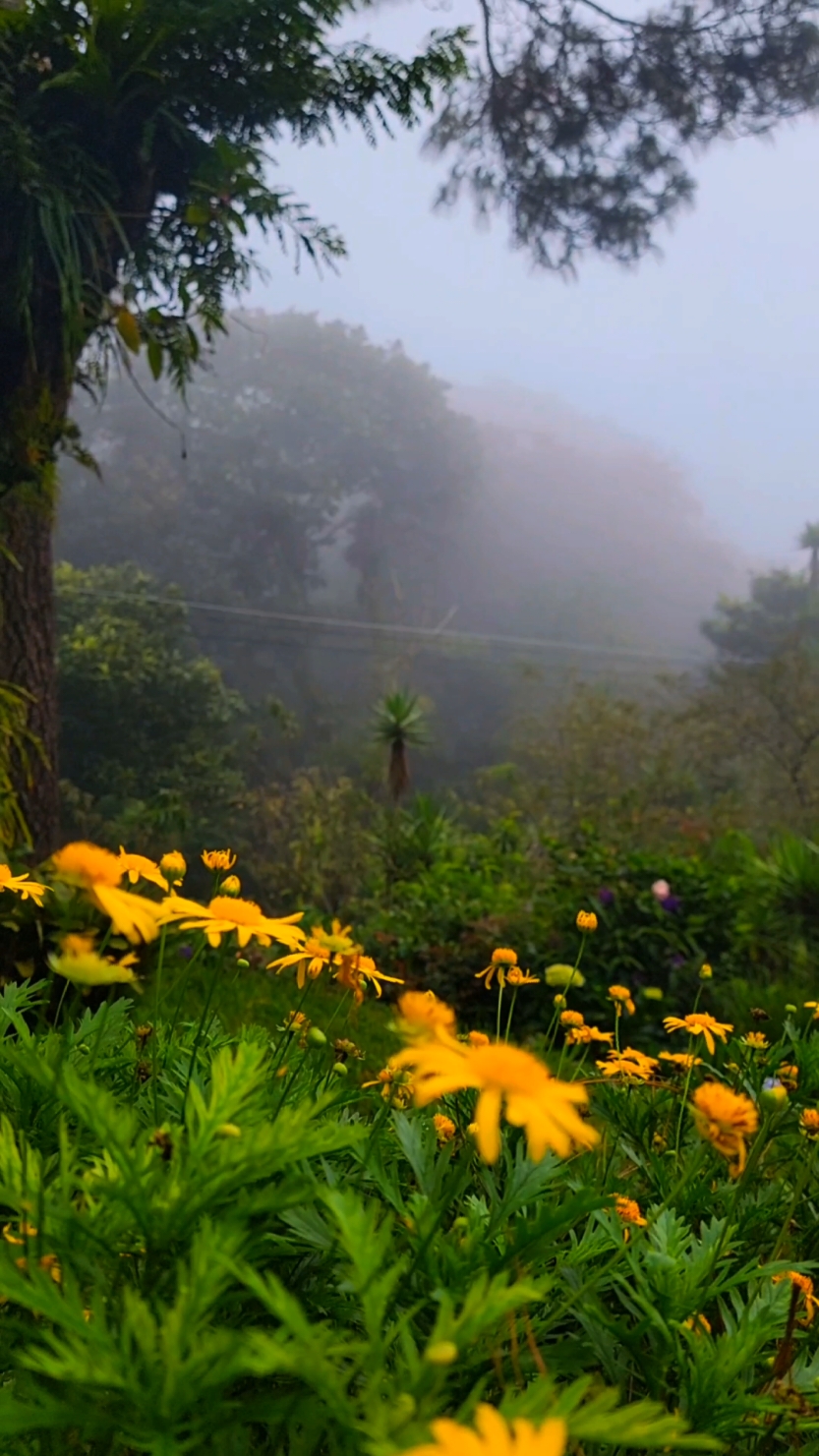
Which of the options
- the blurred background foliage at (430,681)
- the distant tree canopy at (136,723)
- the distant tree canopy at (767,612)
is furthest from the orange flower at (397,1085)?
the distant tree canopy at (767,612)

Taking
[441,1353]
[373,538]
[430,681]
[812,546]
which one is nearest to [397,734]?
[441,1353]

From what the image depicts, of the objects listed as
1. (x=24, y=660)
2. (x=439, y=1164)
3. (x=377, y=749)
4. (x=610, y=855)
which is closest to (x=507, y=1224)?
(x=439, y=1164)

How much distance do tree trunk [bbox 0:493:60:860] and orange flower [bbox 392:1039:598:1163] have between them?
223 centimetres

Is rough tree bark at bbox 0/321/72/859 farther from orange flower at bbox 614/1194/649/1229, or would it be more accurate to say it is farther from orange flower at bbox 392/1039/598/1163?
orange flower at bbox 392/1039/598/1163

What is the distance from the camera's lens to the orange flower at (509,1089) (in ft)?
0.78

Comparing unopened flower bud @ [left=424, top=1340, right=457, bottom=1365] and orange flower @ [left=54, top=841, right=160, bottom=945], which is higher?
orange flower @ [left=54, top=841, right=160, bottom=945]

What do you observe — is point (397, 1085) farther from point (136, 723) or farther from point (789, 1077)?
point (136, 723)

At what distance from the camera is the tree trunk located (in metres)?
2.32

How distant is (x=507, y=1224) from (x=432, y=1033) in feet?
0.55

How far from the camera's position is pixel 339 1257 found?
33 cm

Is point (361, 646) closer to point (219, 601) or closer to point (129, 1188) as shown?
point (219, 601)

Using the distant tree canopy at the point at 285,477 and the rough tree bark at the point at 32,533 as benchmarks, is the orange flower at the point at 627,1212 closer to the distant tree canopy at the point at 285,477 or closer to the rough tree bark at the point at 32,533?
the rough tree bark at the point at 32,533

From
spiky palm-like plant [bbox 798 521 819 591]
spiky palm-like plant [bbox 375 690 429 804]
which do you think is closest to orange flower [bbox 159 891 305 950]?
spiky palm-like plant [bbox 375 690 429 804]

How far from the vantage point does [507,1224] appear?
396mm
